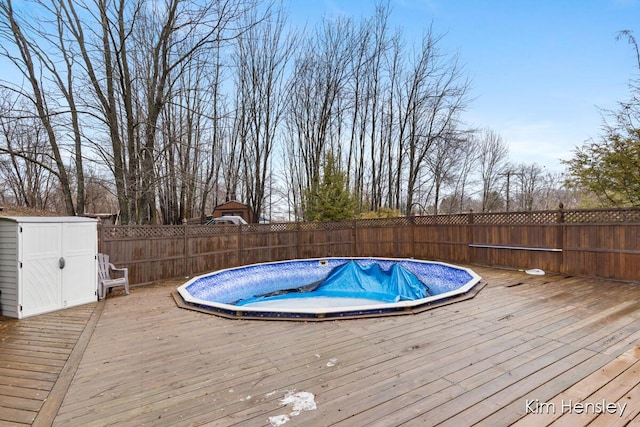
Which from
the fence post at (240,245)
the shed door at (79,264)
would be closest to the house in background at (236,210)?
the fence post at (240,245)

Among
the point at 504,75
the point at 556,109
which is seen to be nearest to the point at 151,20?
the point at 504,75

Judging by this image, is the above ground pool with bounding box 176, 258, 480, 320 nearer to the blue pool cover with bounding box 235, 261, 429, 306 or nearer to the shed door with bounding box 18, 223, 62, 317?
the blue pool cover with bounding box 235, 261, 429, 306

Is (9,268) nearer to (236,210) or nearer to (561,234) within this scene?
(561,234)

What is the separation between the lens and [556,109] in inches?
569

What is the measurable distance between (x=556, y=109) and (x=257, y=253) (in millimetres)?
15237

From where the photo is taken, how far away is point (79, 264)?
15.9 feet

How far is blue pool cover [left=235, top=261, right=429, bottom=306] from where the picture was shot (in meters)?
7.18

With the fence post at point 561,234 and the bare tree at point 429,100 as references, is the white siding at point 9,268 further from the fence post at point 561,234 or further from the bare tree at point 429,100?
the bare tree at point 429,100

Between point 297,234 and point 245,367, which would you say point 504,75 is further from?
point 245,367

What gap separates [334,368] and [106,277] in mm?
5254

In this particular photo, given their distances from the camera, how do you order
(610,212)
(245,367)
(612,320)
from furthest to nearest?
(610,212)
(612,320)
(245,367)

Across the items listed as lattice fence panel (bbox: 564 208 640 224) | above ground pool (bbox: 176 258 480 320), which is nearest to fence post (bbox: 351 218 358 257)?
above ground pool (bbox: 176 258 480 320)

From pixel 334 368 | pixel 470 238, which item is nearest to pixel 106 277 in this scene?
pixel 334 368

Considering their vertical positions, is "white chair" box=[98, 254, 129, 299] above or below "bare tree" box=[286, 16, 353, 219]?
below
